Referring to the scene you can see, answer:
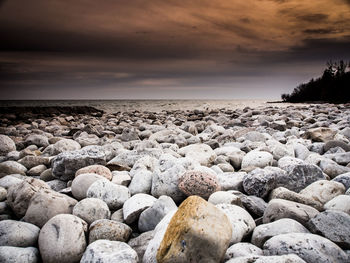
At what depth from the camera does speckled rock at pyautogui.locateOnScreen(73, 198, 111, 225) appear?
1950 millimetres

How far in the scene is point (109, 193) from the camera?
2.23m

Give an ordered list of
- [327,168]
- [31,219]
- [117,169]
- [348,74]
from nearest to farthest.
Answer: [31,219] < [327,168] < [117,169] < [348,74]

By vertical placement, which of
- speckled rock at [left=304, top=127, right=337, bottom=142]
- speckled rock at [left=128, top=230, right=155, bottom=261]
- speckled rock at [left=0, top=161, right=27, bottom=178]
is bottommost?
speckled rock at [left=128, top=230, right=155, bottom=261]

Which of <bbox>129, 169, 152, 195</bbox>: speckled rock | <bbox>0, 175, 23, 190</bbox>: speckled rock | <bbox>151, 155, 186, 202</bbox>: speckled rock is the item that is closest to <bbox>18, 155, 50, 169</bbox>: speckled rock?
<bbox>0, 175, 23, 190</bbox>: speckled rock

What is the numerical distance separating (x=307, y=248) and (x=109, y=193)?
1520 millimetres

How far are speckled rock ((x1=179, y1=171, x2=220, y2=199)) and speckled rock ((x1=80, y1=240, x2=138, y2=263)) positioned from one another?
28.6 inches

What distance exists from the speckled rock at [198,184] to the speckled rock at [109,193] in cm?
52

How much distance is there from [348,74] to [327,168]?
23747mm

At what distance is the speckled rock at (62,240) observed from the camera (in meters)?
1.60

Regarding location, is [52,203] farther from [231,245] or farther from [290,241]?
[290,241]

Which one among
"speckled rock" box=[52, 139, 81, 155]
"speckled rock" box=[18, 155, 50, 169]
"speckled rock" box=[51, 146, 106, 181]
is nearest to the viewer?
→ "speckled rock" box=[51, 146, 106, 181]

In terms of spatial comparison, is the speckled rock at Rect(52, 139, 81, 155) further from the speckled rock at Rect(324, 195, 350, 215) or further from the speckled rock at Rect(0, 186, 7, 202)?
the speckled rock at Rect(324, 195, 350, 215)

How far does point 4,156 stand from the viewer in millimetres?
4062

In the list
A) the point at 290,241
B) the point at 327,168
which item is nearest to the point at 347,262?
the point at 290,241
